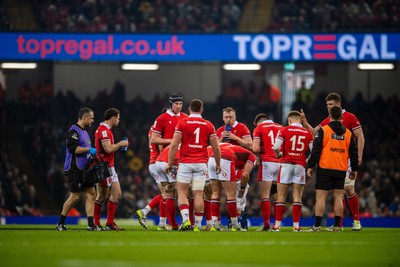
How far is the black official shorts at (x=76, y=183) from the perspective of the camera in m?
18.5

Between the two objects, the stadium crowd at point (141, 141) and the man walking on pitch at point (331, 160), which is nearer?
the man walking on pitch at point (331, 160)

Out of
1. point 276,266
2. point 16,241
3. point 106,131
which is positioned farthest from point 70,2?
point 276,266

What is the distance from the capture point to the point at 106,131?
1903 cm

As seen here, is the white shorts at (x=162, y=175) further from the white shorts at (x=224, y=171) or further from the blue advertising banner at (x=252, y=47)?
the blue advertising banner at (x=252, y=47)

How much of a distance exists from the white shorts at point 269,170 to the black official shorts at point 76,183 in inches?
142

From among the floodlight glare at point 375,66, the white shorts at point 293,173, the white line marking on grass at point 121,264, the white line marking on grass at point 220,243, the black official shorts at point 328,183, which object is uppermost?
the floodlight glare at point 375,66

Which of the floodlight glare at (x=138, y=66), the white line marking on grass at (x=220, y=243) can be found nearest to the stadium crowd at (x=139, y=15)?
the floodlight glare at (x=138, y=66)

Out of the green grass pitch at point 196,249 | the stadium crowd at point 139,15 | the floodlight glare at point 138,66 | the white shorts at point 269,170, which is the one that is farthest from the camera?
the floodlight glare at point 138,66

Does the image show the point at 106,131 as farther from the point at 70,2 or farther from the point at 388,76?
the point at 388,76

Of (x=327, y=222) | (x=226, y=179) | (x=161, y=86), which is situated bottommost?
(x=327, y=222)

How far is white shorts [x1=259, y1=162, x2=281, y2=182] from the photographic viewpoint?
19.8 metres

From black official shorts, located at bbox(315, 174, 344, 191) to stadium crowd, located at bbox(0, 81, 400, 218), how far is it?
14.8m

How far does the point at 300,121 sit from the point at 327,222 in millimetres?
12318

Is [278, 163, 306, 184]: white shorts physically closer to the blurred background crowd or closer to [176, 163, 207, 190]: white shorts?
[176, 163, 207, 190]: white shorts
